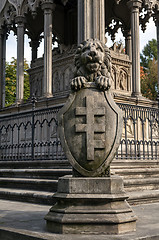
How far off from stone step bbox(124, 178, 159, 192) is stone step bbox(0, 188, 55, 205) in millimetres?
1727

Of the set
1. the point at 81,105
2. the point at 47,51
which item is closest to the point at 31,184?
the point at 81,105

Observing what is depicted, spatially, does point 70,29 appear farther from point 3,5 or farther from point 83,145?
point 83,145

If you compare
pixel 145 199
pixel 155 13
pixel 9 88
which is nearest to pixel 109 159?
pixel 145 199

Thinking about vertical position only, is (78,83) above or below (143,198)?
above

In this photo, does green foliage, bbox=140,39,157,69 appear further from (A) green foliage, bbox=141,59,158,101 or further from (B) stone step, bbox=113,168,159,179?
(B) stone step, bbox=113,168,159,179

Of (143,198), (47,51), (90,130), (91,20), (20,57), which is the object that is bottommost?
(143,198)

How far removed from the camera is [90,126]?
471 centimetres

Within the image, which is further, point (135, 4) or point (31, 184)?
point (135, 4)

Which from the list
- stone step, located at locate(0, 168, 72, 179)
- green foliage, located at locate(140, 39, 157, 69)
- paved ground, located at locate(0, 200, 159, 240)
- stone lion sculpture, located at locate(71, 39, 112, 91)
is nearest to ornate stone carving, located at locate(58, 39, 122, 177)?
stone lion sculpture, located at locate(71, 39, 112, 91)

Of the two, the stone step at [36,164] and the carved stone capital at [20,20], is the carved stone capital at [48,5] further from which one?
the stone step at [36,164]

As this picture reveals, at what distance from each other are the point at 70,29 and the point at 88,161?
14.1 m

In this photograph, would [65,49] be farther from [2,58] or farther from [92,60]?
[92,60]

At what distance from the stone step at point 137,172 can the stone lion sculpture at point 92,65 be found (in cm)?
371

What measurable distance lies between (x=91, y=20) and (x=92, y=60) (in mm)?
8407
